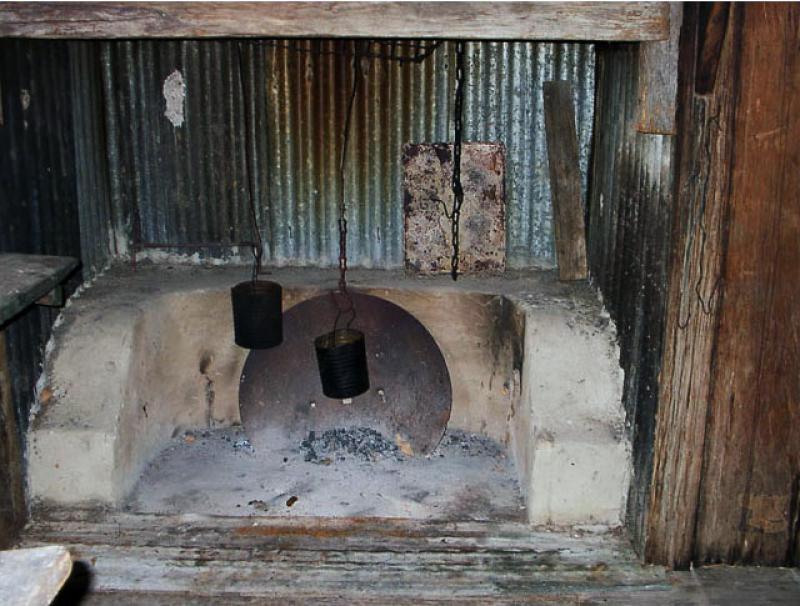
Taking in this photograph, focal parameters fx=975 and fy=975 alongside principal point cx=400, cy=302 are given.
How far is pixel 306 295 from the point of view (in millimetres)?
7379

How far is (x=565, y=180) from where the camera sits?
23.6 ft

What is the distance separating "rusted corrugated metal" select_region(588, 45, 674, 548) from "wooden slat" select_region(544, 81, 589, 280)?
0.68 feet

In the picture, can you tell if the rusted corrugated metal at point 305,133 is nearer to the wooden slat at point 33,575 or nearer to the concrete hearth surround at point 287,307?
the concrete hearth surround at point 287,307

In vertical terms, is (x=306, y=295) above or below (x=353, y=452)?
above

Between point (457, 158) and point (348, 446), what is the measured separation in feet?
7.68

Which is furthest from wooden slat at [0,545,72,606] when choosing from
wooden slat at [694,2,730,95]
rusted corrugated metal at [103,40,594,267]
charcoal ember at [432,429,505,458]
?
rusted corrugated metal at [103,40,594,267]

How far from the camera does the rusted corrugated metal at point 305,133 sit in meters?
7.46

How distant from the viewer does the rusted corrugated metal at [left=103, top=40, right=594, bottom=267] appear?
7.46 m

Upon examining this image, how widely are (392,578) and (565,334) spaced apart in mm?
2046

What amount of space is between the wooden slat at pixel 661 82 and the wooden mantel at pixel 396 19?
0.07 meters

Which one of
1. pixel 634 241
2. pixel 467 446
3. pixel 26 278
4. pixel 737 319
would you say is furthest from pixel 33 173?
pixel 737 319

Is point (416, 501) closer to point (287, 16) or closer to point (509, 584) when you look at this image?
point (509, 584)

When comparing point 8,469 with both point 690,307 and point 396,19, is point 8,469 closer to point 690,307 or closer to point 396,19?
point 396,19

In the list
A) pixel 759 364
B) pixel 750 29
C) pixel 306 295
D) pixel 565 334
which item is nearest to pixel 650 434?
pixel 759 364
